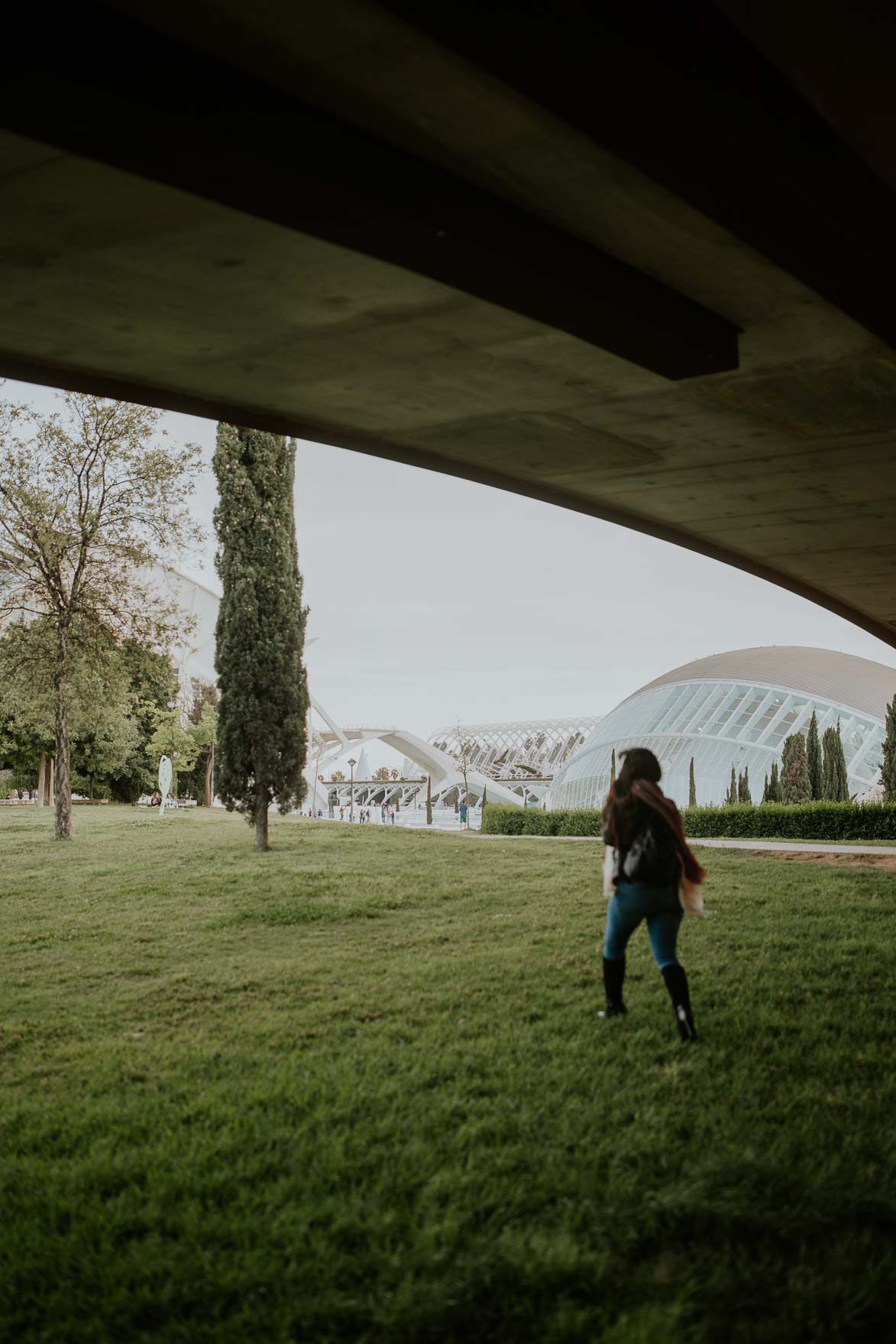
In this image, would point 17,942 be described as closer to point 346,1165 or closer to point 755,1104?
point 346,1165

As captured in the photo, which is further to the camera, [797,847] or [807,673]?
[807,673]

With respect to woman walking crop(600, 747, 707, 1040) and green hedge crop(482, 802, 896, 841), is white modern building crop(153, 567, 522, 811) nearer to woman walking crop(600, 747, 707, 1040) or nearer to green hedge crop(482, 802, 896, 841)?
green hedge crop(482, 802, 896, 841)

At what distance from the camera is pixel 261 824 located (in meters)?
19.1

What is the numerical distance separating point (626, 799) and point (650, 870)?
45cm

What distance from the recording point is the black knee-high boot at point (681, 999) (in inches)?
253

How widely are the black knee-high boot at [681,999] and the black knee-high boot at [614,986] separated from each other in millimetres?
472

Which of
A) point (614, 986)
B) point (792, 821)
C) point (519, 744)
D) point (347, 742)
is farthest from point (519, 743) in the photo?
point (614, 986)

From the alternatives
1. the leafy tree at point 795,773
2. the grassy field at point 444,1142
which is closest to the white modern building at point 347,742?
the leafy tree at point 795,773

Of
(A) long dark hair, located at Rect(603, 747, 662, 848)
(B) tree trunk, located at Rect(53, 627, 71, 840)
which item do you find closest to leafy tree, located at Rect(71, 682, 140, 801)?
(B) tree trunk, located at Rect(53, 627, 71, 840)

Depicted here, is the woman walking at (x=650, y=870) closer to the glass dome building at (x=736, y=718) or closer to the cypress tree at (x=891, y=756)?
the cypress tree at (x=891, y=756)

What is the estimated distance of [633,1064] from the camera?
19.7ft

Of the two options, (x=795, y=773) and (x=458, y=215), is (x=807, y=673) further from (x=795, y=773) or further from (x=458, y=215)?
(x=458, y=215)

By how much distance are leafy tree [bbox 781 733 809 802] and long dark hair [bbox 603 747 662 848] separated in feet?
96.5

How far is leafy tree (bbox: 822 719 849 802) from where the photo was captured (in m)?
34.5
